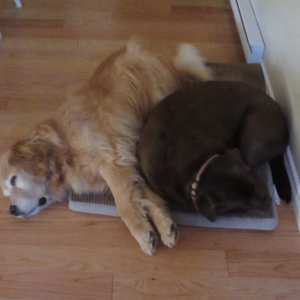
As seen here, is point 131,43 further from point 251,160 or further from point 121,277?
point 121,277

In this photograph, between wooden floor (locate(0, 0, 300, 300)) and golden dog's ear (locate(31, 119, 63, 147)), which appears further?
golden dog's ear (locate(31, 119, 63, 147))

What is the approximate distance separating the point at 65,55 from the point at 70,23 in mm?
473

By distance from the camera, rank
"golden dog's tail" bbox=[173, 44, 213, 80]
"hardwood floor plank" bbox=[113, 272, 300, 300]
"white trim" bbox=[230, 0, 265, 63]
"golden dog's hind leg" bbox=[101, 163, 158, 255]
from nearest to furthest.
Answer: "hardwood floor plank" bbox=[113, 272, 300, 300] < "golden dog's hind leg" bbox=[101, 163, 158, 255] < "golden dog's tail" bbox=[173, 44, 213, 80] < "white trim" bbox=[230, 0, 265, 63]

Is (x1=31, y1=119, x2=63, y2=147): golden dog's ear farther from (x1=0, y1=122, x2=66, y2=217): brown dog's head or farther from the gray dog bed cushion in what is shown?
the gray dog bed cushion

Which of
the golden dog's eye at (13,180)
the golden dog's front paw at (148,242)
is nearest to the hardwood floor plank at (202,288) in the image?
the golden dog's front paw at (148,242)

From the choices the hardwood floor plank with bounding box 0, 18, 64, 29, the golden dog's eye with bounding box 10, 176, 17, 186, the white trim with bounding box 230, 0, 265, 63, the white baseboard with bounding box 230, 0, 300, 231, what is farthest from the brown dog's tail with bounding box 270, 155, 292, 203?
the hardwood floor plank with bounding box 0, 18, 64, 29

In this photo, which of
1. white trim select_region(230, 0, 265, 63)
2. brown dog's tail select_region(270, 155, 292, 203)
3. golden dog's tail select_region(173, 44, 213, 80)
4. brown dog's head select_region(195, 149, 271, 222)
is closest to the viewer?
brown dog's head select_region(195, 149, 271, 222)

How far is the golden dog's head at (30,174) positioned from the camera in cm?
158

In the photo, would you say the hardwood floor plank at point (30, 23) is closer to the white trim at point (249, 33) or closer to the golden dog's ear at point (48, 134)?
the golden dog's ear at point (48, 134)

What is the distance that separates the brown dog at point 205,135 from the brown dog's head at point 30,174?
0.53m

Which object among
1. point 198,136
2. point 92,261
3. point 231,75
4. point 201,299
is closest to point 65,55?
point 231,75

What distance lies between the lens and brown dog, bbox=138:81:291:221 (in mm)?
1464

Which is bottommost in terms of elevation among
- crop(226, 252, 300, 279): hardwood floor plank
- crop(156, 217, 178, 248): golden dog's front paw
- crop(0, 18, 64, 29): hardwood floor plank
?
crop(226, 252, 300, 279): hardwood floor plank

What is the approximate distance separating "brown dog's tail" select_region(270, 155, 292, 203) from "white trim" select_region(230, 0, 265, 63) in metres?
0.99
